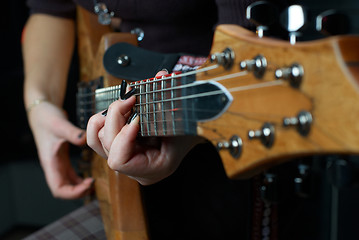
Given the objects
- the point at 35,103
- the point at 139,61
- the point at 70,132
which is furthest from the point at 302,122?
the point at 35,103

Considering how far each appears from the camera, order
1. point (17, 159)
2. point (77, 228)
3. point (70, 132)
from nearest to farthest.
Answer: point (77, 228)
point (70, 132)
point (17, 159)

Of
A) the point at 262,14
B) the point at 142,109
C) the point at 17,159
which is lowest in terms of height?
the point at 17,159

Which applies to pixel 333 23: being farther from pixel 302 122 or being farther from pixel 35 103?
pixel 35 103

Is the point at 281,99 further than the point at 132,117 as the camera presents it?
No

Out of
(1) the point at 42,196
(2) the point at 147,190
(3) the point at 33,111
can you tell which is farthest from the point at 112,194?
(1) the point at 42,196

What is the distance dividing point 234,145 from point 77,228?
0.46 meters

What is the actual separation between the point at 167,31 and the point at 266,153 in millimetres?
425

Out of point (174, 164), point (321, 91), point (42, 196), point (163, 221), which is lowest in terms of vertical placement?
point (42, 196)

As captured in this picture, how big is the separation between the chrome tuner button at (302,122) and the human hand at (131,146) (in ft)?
0.74

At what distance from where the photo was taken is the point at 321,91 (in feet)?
0.98

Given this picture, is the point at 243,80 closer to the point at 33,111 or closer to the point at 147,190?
the point at 147,190

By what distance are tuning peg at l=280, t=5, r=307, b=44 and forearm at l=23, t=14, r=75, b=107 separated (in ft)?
2.42

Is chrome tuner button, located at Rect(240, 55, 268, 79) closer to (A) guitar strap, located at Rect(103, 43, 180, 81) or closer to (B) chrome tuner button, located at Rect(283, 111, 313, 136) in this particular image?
(B) chrome tuner button, located at Rect(283, 111, 313, 136)

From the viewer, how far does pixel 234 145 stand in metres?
0.39
